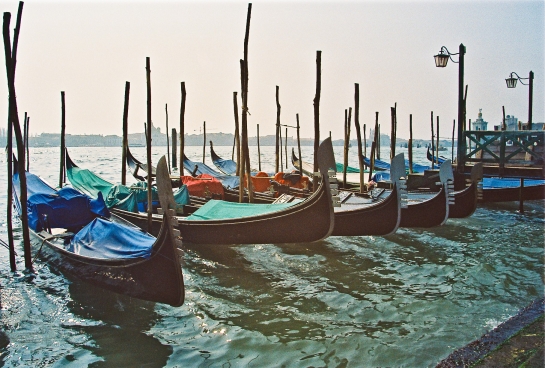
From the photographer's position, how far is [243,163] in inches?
272

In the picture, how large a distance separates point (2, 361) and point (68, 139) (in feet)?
359

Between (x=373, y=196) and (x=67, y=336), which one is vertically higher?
(x=373, y=196)

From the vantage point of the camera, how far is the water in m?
3.33

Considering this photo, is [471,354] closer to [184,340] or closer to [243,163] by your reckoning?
[184,340]

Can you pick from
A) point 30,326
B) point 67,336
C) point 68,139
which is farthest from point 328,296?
point 68,139

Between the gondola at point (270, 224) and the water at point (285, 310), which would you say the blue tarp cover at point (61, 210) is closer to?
the water at point (285, 310)

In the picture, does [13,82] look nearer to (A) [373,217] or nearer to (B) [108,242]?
(B) [108,242]

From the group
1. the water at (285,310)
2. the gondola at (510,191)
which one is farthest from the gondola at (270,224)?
the gondola at (510,191)

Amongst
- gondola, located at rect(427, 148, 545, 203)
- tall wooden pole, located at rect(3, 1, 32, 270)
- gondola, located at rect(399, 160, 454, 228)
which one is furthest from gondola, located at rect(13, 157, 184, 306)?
gondola, located at rect(427, 148, 545, 203)

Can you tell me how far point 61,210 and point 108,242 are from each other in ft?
4.50

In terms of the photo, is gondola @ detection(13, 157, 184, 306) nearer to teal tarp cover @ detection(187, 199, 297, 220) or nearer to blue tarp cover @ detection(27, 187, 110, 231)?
blue tarp cover @ detection(27, 187, 110, 231)

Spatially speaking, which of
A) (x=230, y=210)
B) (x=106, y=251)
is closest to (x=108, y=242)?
(x=106, y=251)

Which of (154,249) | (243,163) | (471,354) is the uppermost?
(243,163)

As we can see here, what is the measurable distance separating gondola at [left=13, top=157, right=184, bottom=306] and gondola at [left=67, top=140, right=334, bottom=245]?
3.35ft
